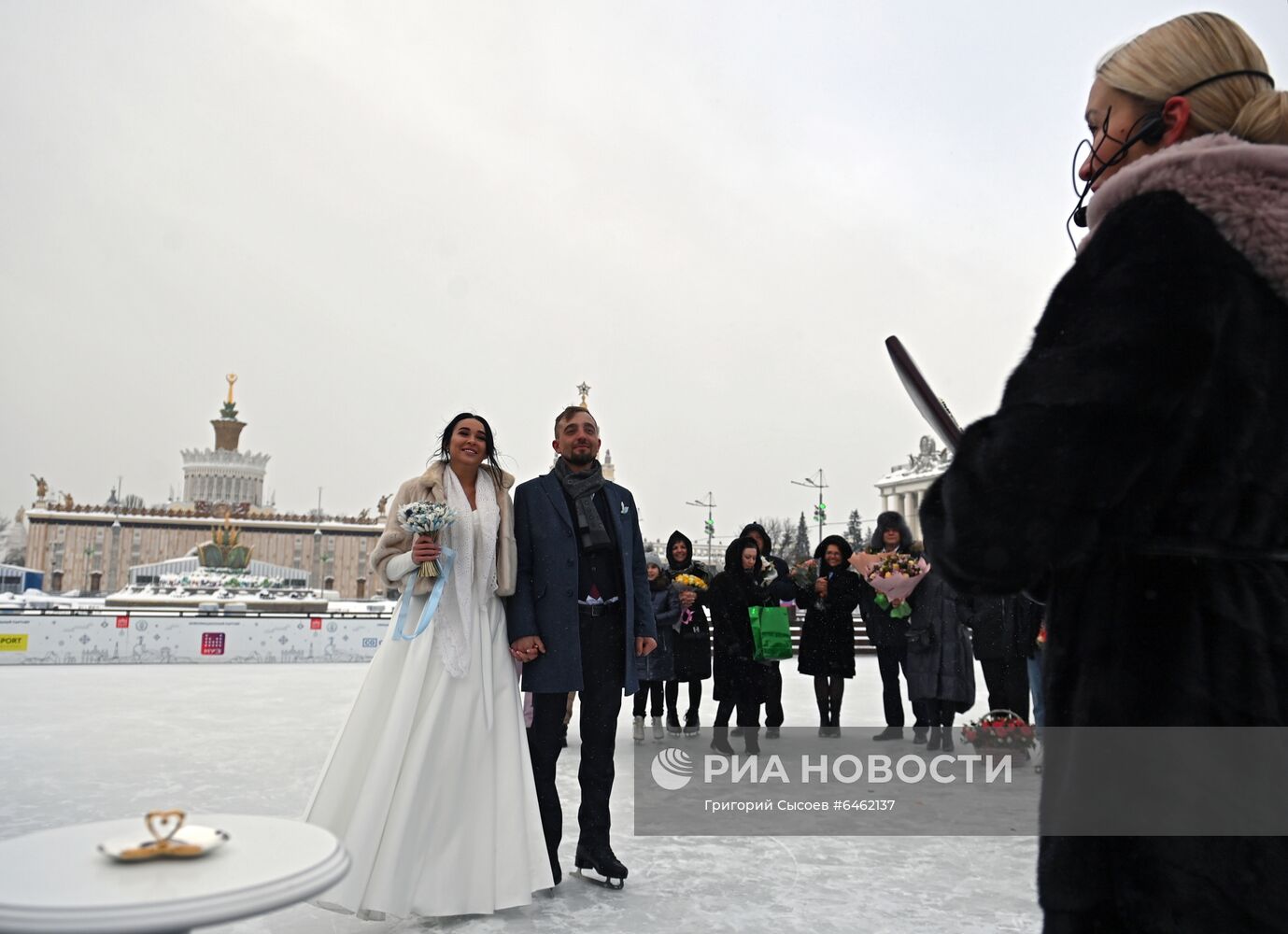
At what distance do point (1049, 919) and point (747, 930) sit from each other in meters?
2.35

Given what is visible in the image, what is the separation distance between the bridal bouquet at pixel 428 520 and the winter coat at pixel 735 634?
393 cm

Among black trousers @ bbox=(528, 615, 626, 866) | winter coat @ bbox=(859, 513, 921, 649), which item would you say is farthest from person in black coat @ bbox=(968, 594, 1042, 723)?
black trousers @ bbox=(528, 615, 626, 866)

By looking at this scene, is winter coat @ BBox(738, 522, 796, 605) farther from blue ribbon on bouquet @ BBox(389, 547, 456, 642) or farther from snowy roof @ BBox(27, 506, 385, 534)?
snowy roof @ BBox(27, 506, 385, 534)

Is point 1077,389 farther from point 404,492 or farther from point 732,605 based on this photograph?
point 732,605

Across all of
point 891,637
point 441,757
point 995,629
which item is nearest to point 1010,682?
point 995,629

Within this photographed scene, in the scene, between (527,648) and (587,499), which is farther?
(587,499)

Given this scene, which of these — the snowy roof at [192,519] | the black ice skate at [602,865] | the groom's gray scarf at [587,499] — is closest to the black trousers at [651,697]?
the black ice skate at [602,865]

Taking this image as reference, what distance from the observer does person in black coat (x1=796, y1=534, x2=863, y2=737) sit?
26.0 ft

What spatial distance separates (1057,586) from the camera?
1235 mm

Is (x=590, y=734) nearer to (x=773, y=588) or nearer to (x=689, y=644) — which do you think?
(x=773, y=588)

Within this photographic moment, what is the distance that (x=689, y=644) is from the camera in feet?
26.5

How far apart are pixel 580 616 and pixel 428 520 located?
0.81 m

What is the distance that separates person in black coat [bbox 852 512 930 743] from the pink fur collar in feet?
21.6

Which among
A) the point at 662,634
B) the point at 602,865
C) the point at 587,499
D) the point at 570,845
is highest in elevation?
the point at 587,499
